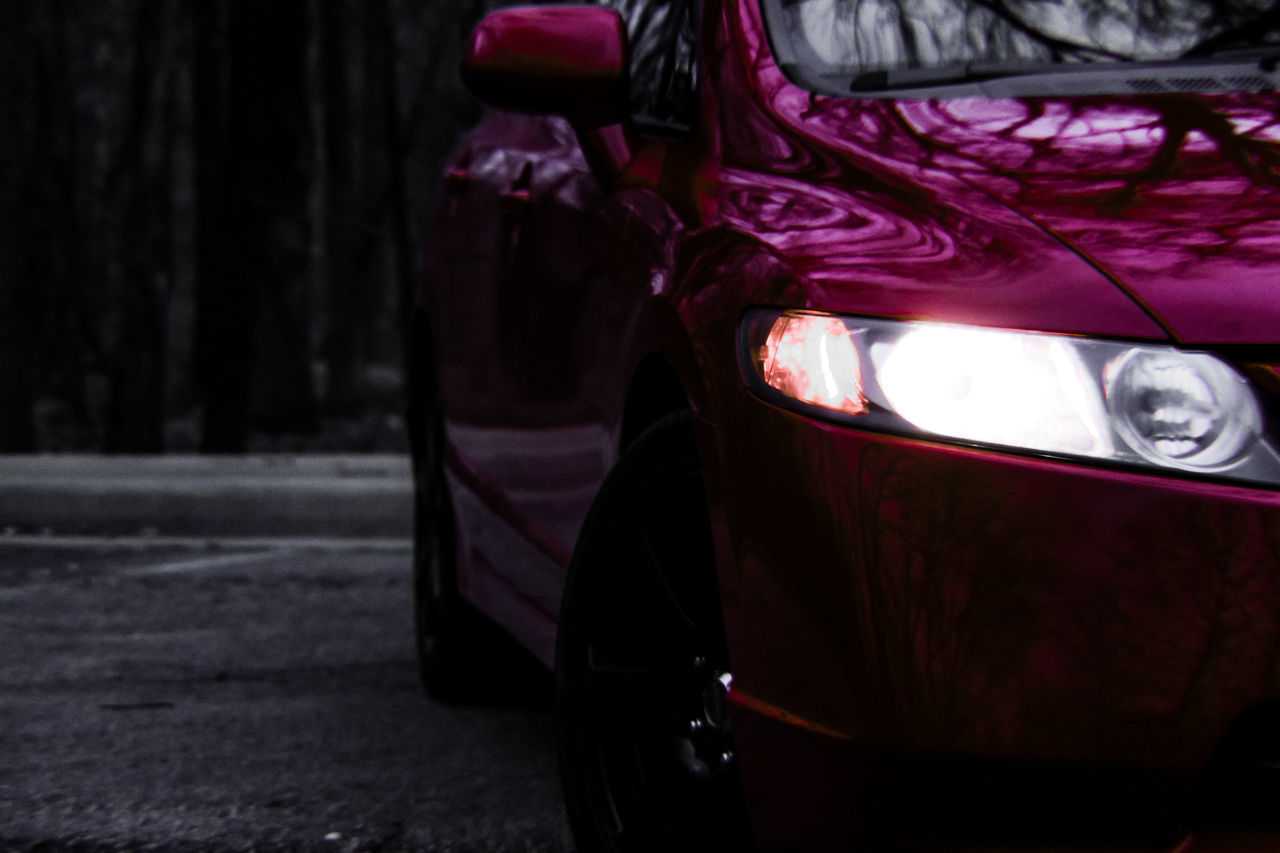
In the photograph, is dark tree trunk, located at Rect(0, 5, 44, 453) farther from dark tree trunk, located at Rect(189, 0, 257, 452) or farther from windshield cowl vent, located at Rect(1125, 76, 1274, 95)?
windshield cowl vent, located at Rect(1125, 76, 1274, 95)

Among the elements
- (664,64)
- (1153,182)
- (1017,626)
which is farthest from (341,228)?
(1017,626)

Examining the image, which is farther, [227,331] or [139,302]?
[139,302]

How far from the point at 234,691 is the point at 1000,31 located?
2.66m

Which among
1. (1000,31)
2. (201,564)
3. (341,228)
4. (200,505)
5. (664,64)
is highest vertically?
(1000,31)

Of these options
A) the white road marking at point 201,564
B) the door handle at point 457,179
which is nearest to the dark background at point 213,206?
the white road marking at point 201,564

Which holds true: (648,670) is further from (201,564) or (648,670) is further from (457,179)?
(201,564)

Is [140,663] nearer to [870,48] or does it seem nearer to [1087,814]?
[870,48]

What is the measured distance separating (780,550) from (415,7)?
837 inches

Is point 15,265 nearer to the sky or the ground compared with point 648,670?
nearer to the ground

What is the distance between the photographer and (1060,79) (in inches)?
109

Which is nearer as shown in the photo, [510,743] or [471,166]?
[510,743]

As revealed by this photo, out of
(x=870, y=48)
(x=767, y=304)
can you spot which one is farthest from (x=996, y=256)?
(x=870, y=48)

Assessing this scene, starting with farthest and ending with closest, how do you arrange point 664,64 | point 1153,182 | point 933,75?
point 664,64 < point 933,75 < point 1153,182

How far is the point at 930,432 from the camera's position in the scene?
6.85 ft
